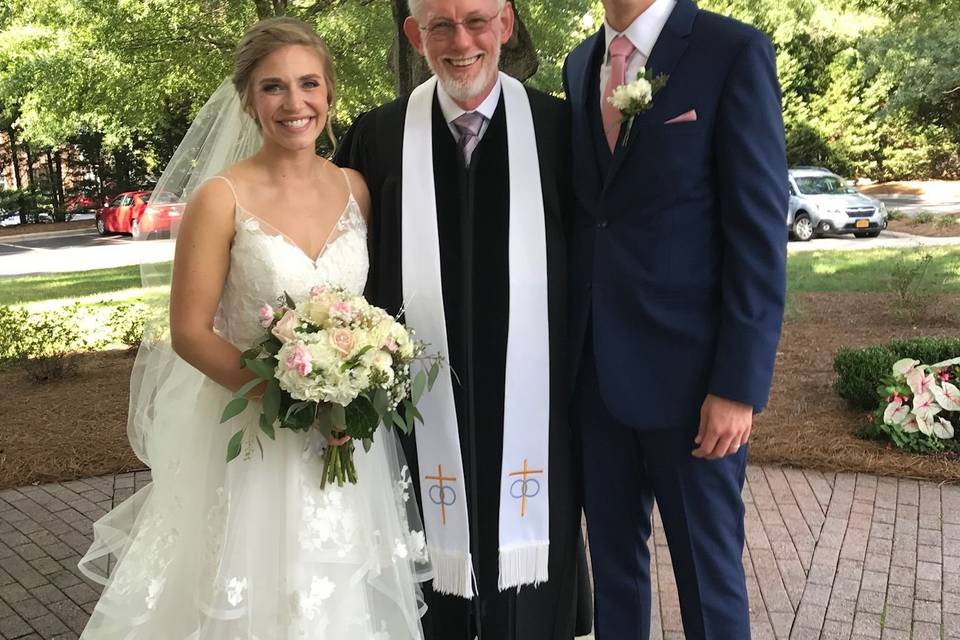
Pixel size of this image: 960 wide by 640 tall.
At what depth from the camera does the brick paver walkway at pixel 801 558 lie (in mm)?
3254

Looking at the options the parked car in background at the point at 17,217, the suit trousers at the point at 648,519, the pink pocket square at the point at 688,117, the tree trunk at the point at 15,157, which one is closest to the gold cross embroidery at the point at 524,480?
the suit trousers at the point at 648,519

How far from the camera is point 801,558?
3.77m

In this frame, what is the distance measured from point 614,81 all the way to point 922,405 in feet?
12.1

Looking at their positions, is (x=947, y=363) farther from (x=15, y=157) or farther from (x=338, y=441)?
(x=15, y=157)

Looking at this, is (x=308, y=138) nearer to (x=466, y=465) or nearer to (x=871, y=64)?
(x=466, y=465)

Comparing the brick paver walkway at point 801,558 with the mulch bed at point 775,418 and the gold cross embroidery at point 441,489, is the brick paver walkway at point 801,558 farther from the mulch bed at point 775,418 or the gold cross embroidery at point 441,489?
the gold cross embroidery at point 441,489

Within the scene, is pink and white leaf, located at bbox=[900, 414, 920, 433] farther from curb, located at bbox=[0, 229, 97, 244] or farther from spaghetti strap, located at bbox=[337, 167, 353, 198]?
curb, located at bbox=[0, 229, 97, 244]

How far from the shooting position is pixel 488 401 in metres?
2.62

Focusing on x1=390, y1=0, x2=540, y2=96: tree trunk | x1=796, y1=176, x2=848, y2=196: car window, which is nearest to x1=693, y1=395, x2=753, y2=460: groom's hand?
x1=390, y1=0, x2=540, y2=96: tree trunk

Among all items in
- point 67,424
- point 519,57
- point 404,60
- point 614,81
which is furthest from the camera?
point 67,424

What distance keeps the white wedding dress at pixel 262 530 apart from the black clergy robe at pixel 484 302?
18 cm

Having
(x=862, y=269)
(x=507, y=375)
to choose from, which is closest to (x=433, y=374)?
(x=507, y=375)

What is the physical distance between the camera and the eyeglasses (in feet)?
8.02

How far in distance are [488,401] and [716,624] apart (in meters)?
0.93
